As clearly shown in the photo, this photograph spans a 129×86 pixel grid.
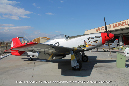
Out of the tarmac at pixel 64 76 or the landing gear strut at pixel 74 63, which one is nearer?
the tarmac at pixel 64 76

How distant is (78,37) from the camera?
8906 mm

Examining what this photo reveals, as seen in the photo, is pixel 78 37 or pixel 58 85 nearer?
pixel 58 85

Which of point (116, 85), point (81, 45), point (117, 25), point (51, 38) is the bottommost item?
point (116, 85)

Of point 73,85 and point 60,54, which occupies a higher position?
point 60,54

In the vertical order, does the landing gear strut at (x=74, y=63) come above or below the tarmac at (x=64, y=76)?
above

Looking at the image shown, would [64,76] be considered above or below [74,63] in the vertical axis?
below

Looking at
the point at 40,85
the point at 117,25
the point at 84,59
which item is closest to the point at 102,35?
the point at 84,59

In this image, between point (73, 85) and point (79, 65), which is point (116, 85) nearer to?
point (73, 85)

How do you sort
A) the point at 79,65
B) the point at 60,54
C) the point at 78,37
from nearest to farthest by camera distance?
the point at 79,65 < the point at 60,54 < the point at 78,37

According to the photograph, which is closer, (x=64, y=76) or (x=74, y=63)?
(x=64, y=76)

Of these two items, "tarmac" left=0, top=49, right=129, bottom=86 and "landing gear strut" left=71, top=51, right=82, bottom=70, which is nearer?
"tarmac" left=0, top=49, right=129, bottom=86

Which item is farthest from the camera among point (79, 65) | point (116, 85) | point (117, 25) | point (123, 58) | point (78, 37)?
point (117, 25)

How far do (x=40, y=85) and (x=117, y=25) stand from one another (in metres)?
45.5

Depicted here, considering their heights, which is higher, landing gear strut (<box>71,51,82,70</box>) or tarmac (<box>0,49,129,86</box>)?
landing gear strut (<box>71,51,82,70</box>)
